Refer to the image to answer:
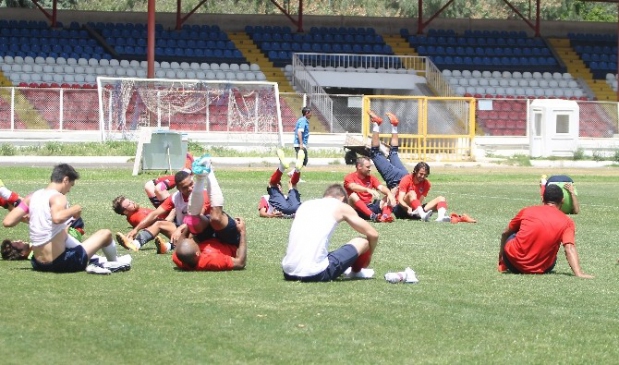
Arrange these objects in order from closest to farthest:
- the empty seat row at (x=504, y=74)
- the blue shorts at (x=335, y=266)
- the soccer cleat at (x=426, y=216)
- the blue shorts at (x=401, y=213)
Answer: the blue shorts at (x=335, y=266), the soccer cleat at (x=426, y=216), the blue shorts at (x=401, y=213), the empty seat row at (x=504, y=74)

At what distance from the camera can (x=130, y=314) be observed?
10.4m

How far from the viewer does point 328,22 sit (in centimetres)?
5722

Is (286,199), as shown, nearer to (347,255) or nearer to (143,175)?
(347,255)

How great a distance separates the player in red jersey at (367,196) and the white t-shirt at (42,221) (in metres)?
8.44

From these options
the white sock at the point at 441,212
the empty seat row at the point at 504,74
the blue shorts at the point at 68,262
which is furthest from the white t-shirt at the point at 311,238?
the empty seat row at the point at 504,74

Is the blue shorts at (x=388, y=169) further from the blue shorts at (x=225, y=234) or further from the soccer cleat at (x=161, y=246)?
the blue shorts at (x=225, y=234)

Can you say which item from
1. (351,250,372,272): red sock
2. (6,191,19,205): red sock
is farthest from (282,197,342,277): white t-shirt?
(6,191,19,205): red sock

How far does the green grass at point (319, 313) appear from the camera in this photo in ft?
29.3

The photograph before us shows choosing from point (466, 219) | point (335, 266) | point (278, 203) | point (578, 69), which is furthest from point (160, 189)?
point (578, 69)

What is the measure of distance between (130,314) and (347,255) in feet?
9.45

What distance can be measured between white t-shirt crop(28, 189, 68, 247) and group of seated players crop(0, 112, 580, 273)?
1.45 feet

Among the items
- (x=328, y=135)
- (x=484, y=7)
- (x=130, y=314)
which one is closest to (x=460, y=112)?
(x=328, y=135)

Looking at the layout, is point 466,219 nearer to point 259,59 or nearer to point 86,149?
point 86,149

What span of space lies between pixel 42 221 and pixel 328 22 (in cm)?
4563
